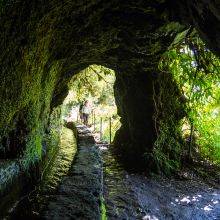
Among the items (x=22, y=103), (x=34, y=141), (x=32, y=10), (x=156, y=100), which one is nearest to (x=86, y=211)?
(x=22, y=103)

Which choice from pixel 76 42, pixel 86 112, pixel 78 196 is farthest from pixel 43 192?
pixel 86 112

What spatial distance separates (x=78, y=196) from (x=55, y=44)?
7.10 feet

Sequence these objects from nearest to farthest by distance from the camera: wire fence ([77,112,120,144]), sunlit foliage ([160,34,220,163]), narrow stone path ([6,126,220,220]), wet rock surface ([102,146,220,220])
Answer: narrow stone path ([6,126,220,220]), wet rock surface ([102,146,220,220]), sunlit foliage ([160,34,220,163]), wire fence ([77,112,120,144])

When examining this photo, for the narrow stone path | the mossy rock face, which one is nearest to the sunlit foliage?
the mossy rock face

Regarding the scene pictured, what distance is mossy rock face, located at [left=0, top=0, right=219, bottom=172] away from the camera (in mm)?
3236

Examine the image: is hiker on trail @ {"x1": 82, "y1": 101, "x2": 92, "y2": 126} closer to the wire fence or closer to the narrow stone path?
the wire fence

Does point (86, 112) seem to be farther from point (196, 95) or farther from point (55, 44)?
point (55, 44)

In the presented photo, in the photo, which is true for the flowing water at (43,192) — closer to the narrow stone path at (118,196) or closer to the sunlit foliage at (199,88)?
the narrow stone path at (118,196)

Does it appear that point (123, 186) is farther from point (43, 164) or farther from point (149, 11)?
point (149, 11)

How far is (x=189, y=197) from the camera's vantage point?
7.59m

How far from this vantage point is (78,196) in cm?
412

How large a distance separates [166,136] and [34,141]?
4.64 metres

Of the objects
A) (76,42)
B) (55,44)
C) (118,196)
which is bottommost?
(118,196)

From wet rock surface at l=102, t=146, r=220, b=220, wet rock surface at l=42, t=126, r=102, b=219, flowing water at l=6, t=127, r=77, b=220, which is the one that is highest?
wet rock surface at l=42, t=126, r=102, b=219
